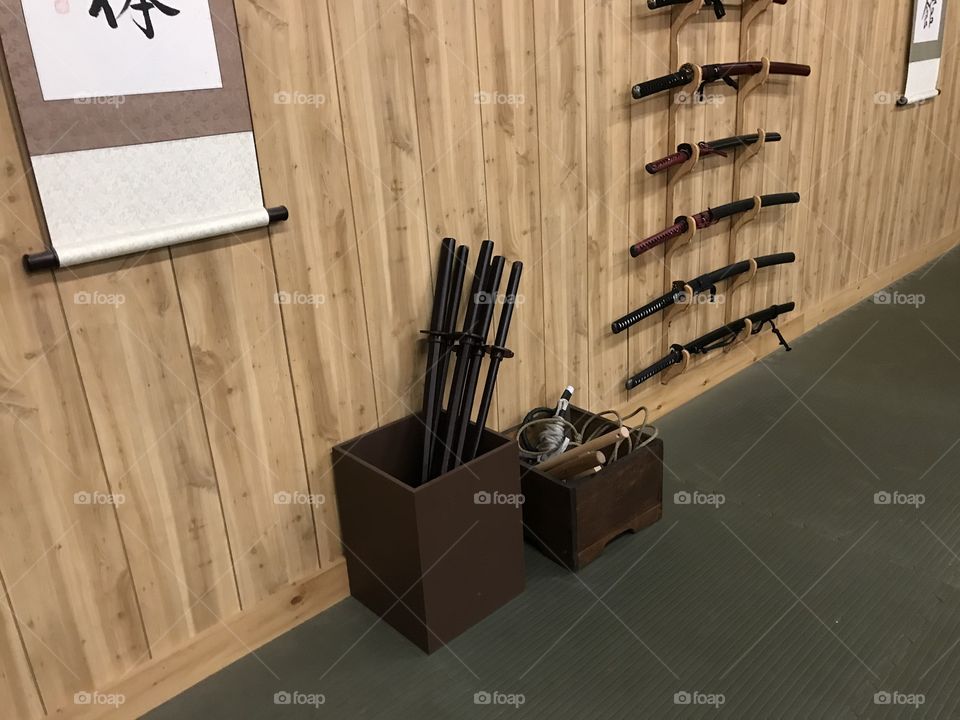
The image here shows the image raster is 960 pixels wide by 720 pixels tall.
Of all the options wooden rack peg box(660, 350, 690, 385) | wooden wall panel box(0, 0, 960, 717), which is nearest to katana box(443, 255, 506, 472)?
wooden wall panel box(0, 0, 960, 717)

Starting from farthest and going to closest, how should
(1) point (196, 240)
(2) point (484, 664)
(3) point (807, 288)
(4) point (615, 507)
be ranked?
(3) point (807, 288) < (4) point (615, 507) < (2) point (484, 664) < (1) point (196, 240)

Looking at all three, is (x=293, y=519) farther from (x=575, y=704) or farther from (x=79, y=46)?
(x=79, y=46)

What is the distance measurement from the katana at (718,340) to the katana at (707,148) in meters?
0.71

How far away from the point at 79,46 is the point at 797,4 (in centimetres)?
275

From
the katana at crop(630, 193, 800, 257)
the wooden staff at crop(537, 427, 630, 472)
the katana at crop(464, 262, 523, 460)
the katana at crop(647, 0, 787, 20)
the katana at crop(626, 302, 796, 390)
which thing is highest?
the katana at crop(647, 0, 787, 20)

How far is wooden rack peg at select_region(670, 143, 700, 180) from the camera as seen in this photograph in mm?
2686

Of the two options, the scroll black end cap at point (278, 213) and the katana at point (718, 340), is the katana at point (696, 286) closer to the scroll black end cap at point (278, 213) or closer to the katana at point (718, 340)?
the katana at point (718, 340)

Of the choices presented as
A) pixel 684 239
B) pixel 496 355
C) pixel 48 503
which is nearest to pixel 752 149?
pixel 684 239

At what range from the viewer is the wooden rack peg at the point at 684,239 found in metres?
2.79

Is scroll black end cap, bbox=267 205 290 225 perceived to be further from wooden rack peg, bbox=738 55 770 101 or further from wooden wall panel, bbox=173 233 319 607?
wooden rack peg, bbox=738 55 770 101

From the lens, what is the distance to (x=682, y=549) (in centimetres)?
225

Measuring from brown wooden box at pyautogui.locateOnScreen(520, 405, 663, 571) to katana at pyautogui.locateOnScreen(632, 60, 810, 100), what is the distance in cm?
113

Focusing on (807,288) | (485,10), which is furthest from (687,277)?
(485,10)

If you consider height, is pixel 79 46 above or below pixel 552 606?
above
